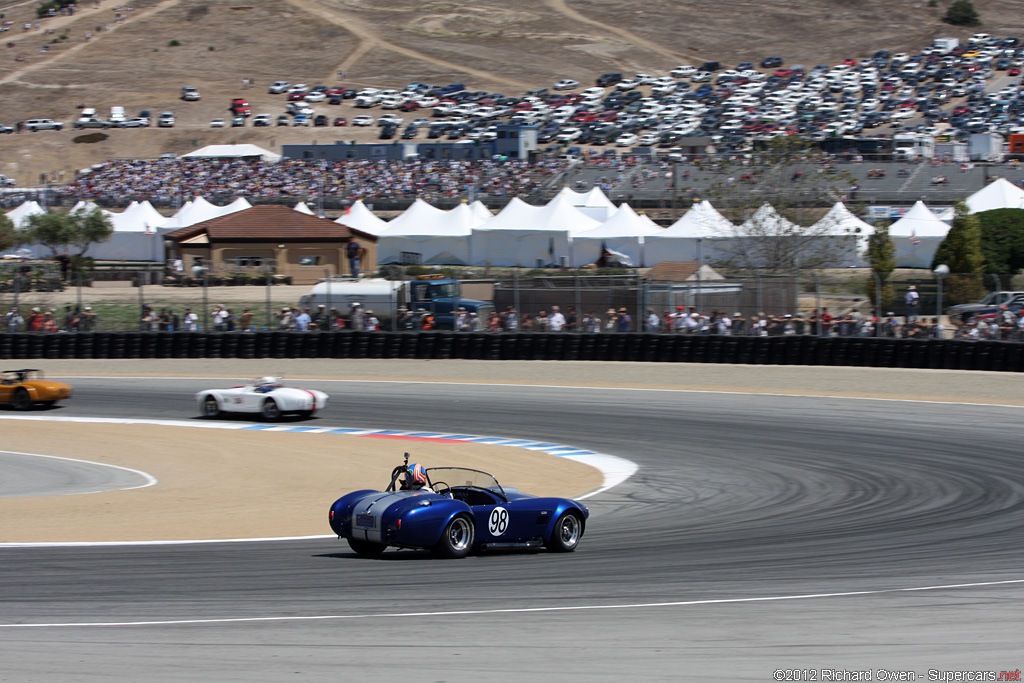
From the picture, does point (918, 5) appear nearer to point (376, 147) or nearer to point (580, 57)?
point (580, 57)

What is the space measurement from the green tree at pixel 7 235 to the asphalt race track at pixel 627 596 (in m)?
40.6

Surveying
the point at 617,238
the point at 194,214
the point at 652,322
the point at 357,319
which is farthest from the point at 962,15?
the point at 357,319

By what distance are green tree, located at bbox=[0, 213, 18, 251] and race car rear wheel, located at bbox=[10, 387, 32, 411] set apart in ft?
99.6

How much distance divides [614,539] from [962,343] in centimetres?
1541

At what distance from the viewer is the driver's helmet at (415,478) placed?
8969mm

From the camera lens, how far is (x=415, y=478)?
8977 mm

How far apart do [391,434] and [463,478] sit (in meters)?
8.89

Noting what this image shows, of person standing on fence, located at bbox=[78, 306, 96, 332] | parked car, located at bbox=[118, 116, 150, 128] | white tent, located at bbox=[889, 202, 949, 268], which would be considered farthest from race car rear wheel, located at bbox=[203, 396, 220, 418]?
parked car, located at bbox=[118, 116, 150, 128]

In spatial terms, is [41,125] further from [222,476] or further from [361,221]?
[222,476]

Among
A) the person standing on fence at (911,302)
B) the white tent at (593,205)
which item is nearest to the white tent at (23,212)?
the white tent at (593,205)

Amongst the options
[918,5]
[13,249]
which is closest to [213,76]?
[13,249]

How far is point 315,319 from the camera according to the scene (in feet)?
89.4

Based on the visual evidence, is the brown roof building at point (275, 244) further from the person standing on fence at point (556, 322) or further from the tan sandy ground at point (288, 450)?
the person standing on fence at point (556, 322)

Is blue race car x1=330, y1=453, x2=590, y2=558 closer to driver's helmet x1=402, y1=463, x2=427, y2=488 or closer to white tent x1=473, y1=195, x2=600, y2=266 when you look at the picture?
driver's helmet x1=402, y1=463, x2=427, y2=488
